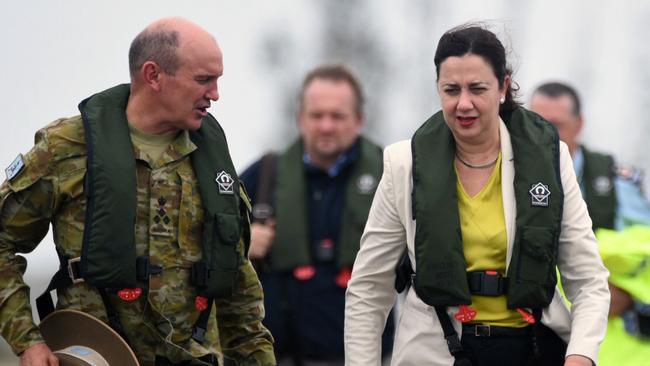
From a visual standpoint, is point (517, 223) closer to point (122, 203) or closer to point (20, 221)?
point (122, 203)

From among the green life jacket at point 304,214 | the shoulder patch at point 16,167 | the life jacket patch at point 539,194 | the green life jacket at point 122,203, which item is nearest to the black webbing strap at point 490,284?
the life jacket patch at point 539,194

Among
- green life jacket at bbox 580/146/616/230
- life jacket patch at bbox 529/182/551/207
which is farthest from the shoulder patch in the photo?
green life jacket at bbox 580/146/616/230

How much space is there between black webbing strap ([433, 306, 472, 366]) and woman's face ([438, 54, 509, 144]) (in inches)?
25.4

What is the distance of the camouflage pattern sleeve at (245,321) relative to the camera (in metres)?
6.12

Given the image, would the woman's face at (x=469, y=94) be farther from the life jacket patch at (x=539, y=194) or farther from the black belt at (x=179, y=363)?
the black belt at (x=179, y=363)

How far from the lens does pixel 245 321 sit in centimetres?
614

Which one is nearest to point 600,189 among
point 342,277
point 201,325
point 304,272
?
point 342,277

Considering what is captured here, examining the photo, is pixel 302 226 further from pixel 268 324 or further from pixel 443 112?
pixel 443 112

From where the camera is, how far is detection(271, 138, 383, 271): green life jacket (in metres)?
7.99

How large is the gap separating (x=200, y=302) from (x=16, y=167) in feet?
2.71

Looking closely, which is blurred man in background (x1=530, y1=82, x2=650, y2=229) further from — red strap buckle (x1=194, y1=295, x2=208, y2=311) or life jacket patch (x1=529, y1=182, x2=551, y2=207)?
red strap buckle (x1=194, y1=295, x2=208, y2=311)

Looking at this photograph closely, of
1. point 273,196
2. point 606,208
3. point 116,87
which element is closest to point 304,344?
point 273,196

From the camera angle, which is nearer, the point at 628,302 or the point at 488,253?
the point at 488,253

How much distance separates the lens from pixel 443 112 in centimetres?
581
